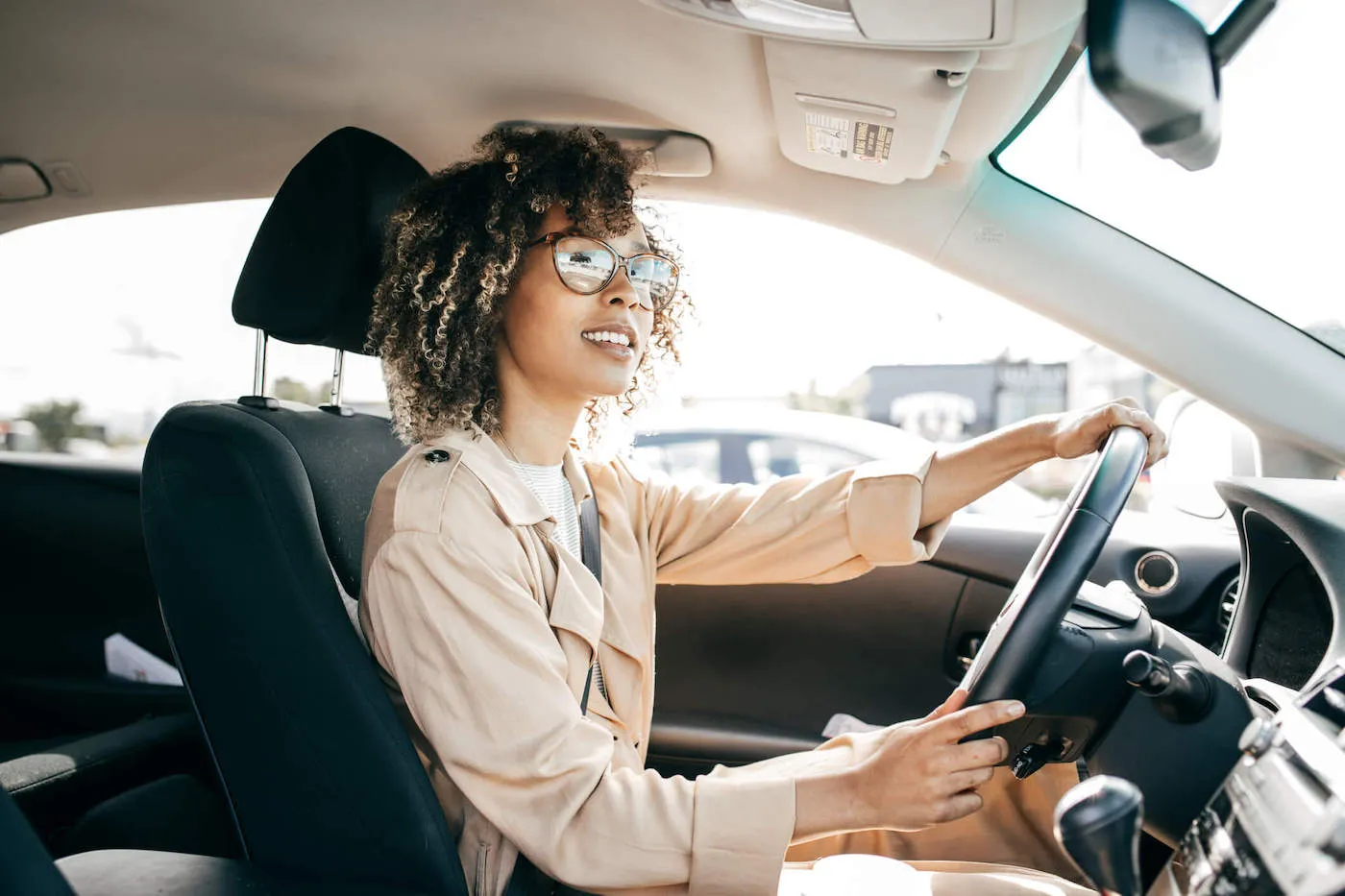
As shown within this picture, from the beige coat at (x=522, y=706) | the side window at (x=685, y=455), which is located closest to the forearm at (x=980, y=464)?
the beige coat at (x=522, y=706)

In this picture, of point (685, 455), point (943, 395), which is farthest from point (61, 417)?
point (943, 395)

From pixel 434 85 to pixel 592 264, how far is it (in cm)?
50

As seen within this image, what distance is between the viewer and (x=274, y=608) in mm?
1103

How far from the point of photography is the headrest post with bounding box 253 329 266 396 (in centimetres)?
141

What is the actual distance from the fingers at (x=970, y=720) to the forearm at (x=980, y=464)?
457mm

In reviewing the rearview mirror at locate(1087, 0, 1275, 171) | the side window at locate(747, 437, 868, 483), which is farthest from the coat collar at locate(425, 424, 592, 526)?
the side window at locate(747, 437, 868, 483)

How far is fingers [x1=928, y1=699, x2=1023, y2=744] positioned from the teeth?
66cm

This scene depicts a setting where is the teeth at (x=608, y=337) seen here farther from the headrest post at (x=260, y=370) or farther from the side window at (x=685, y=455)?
the side window at (x=685, y=455)

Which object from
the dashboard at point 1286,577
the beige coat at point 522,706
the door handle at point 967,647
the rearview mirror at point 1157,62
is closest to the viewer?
the rearview mirror at point 1157,62

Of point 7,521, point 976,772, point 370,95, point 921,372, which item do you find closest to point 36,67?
point 370,95

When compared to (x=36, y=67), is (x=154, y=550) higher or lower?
lower

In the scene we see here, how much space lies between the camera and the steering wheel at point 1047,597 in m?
→ 1.07

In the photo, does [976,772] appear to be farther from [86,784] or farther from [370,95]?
[86,784]

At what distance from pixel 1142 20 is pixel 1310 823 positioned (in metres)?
0.70
